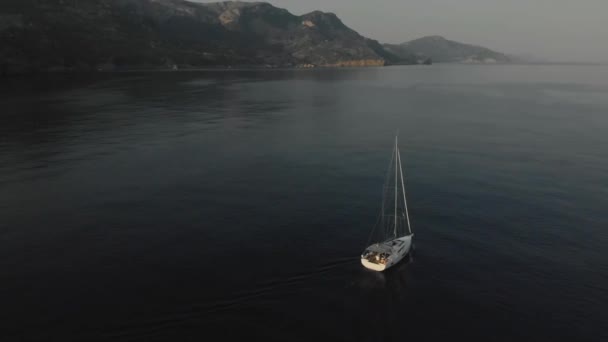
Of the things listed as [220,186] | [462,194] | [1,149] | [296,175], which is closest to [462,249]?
[462,194]

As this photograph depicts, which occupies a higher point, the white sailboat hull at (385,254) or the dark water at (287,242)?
the white sailboat hull at (385,254)

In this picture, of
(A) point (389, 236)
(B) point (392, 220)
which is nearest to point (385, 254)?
(A) point (389, 236)

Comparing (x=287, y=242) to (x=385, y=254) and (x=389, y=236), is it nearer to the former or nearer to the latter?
(x=385, y=254)

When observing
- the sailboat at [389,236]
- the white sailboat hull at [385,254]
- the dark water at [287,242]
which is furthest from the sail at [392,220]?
the white sailboat hull at [385,254]

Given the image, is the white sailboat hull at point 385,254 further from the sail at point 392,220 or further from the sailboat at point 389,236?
the sail at point 392,220

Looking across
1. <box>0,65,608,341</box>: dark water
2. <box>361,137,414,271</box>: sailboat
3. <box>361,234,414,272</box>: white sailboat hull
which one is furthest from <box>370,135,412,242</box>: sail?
<box>361,234,414,272</box>: white sailboat hull

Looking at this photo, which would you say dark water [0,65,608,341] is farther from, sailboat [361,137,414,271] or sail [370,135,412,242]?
sail [370,135,412,242]

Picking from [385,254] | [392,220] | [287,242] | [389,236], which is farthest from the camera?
[392,220]

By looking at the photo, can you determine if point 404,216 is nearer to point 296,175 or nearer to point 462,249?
point 462,249
